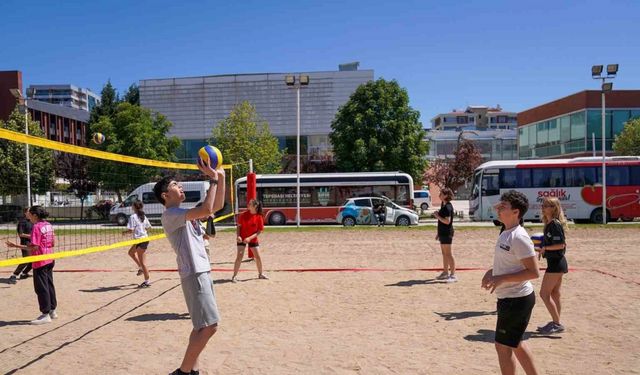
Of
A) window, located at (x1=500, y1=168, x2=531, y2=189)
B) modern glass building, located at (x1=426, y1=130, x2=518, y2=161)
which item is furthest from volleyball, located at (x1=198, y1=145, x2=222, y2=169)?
modern glass building, located at (x1=426, y1=130, x2=518, y2=161)

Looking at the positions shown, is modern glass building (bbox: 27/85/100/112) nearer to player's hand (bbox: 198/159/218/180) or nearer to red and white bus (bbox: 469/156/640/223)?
red and white bus (bbox: 469/156/640/223)

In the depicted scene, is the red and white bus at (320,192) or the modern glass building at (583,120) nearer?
the red and white bus at (320,192)

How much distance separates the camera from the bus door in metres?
25.3

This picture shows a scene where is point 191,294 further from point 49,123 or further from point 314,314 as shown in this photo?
point 49,123

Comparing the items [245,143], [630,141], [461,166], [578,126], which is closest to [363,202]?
[245,143]

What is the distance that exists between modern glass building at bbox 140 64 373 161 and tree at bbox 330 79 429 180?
43.3ft

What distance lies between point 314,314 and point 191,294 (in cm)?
332

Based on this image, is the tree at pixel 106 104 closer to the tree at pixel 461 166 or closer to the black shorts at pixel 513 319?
the tree at pixel 461 166

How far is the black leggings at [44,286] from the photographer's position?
6773 mm

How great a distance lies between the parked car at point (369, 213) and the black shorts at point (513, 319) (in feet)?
68.3

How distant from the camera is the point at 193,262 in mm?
4070

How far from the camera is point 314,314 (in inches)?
279

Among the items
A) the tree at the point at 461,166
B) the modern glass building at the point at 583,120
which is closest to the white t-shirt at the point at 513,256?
the tree at the point at 461,166

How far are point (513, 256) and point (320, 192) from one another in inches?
944
